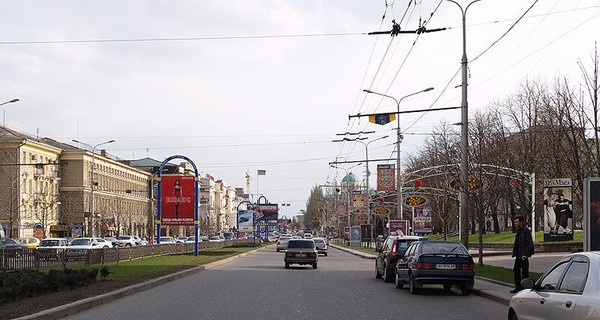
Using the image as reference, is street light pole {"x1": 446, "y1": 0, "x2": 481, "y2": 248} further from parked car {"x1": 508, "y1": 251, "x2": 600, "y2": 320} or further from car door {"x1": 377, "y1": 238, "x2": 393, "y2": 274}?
parked car {"x1": 508, "y1": 251, "x2": 600, "y2": 320}

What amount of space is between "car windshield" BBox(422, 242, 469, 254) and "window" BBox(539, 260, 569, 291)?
11.6 m

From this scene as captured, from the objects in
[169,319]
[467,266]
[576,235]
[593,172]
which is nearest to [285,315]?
[169,319]

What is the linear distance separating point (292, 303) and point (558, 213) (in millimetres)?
25958

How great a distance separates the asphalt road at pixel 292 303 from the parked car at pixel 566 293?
5.65m

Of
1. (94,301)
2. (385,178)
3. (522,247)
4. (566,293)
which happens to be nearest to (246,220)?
(385,178)

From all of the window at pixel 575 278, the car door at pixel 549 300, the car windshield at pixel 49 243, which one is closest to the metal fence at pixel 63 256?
the car windshield at pixel 49 243

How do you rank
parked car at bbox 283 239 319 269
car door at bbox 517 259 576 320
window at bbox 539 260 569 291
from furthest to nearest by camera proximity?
parked car at bbox 283 239 319 269 → window at bbox 539 260 569 291 → car door at bbox 517 259 576 320

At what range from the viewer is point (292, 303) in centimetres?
1855

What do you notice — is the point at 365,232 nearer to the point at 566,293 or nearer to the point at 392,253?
the point at 392,253

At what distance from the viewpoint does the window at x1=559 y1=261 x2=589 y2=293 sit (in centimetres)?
829

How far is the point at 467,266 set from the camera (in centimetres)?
2088

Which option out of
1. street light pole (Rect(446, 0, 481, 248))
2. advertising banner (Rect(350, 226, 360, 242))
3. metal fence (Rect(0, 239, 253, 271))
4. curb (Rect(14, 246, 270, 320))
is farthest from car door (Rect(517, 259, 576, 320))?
advertising banner (Rect(350, 226, 360, 242))

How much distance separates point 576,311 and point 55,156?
308 feet

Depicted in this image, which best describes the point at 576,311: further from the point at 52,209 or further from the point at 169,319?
the point at 52,209
